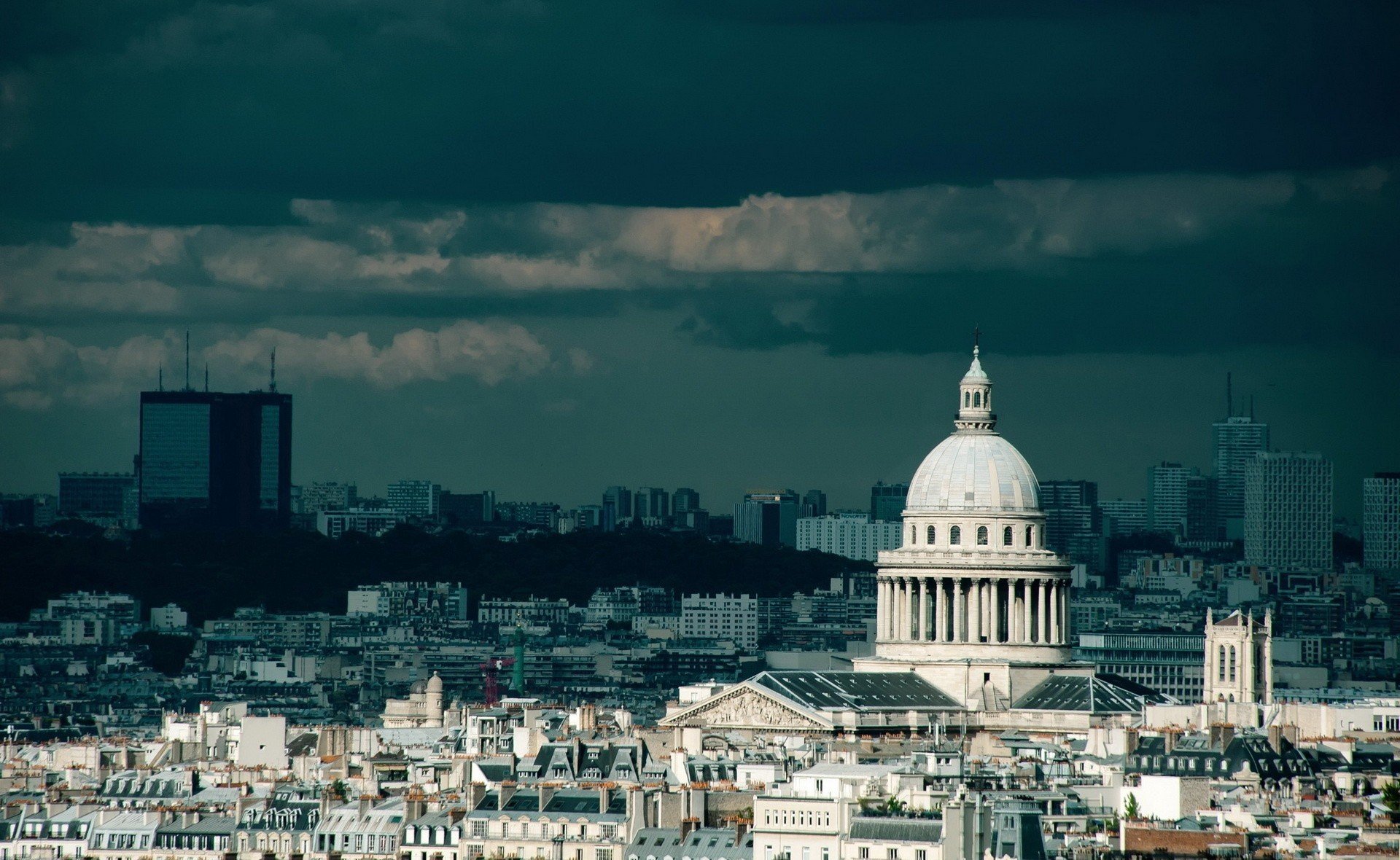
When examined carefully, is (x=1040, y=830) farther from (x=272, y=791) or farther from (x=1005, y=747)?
(x=1005, y=747)

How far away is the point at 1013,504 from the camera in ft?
381

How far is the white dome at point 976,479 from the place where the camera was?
11575cm

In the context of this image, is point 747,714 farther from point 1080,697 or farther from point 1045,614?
point 1045,614

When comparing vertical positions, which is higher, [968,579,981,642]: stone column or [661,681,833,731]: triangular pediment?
[968,579,981,642]: stone column

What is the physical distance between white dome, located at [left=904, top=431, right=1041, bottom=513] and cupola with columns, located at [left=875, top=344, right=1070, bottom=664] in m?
0.02

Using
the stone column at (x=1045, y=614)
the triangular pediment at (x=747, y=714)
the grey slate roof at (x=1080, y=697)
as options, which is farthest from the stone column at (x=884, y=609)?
the triangular pediment at (x=747, y=714)

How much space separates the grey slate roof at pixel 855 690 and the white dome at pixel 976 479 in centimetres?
558

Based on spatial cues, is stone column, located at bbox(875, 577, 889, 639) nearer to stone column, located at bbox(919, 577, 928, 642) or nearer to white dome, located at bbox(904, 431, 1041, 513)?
stone column, located at bbox(919, 577, 928, 642)

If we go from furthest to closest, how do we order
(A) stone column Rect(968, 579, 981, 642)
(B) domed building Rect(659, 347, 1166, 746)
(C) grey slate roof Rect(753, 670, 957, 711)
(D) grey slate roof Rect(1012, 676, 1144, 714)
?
1. (A) stone column Rect(968, 579, 981, 642)
2. (B) domed building Rect(659, 347, 1166, 746)
3. (D) grey slate roof Rect(1012, 676, 1144, 714)
4. (C) grey slate roof Rect(753, 670, 957, 711)

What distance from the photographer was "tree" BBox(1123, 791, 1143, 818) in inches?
2901

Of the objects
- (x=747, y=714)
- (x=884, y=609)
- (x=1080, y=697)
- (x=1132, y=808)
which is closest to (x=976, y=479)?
(x=884, y=609)

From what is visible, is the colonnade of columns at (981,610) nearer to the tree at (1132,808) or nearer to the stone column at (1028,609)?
the stone column at (1028,609)

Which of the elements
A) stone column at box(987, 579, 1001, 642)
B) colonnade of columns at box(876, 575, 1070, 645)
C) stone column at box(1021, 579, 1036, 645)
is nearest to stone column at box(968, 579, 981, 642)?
colonnade of columns at box(876, 575, 1070, 645)

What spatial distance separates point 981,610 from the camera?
11600 centimetres
